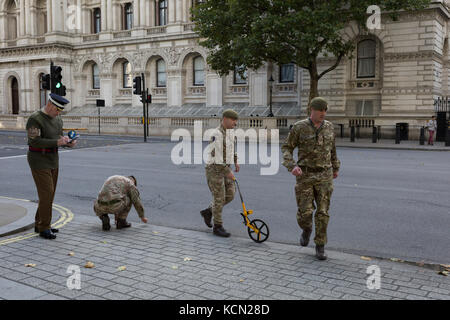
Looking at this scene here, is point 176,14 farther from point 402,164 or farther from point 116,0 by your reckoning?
point 402,164

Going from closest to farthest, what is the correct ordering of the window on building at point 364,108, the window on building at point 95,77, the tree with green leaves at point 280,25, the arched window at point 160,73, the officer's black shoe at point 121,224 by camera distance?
the officer's black shoe at point 121,224, the tree with green leaves at point 280,25, the window on building at point 364,108, the arched window at point 160,73, the window on building at point 95,77

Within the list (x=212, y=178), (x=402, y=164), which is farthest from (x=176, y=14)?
(x=212, y=178)

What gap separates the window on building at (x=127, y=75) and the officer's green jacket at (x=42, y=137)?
3991cm

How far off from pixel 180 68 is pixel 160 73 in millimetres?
3211

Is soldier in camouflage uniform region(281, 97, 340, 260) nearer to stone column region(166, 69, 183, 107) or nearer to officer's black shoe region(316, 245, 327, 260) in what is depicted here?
officer's black shoe region(316, 245, 327, 260)

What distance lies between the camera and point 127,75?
4544cm

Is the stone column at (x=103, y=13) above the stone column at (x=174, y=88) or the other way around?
above

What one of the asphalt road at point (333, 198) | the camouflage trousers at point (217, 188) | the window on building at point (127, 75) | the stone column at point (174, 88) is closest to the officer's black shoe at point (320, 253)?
the asphalt road at point (333, 198)

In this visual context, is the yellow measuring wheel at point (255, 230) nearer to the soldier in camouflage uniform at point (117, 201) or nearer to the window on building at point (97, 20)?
the soldier in camouflage uniform at point (117, 201)

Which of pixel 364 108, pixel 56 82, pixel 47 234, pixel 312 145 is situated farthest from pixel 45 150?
pixel 364 108

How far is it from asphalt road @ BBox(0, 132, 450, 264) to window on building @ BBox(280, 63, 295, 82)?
64.8ft

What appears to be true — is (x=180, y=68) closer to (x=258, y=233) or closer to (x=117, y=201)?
(x=117, y=201)

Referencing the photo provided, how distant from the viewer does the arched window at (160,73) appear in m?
43.2
